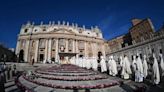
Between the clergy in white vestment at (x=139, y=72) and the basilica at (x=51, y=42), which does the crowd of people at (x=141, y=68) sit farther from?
the basilica at (x=51, y=42)

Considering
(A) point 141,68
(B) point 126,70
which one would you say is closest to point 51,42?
(B) point 126,70

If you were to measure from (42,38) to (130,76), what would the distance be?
49053 millimetres

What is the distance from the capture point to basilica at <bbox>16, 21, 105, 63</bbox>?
5603 centimetres

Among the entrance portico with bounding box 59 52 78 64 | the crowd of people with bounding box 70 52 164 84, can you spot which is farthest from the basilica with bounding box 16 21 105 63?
the crowd of people with bounding box 70 52 164 84

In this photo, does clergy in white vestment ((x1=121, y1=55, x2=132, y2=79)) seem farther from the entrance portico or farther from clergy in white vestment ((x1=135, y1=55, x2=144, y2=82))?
the entrance portico

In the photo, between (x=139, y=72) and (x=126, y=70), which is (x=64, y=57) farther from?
(x=139, y=72)

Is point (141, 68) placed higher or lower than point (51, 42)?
lower

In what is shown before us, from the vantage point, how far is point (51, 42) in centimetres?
5738

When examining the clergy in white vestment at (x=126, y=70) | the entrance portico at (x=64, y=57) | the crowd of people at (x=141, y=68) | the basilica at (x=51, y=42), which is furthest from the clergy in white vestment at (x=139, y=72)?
the basilica at (x=51, y=42)

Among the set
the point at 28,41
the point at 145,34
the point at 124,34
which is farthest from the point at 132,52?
the point at 28,41

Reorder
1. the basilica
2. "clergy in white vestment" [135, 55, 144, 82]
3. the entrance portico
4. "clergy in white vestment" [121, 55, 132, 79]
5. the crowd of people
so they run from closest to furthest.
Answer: the crowd of people < "clergy in white vestment" [135, 55, 144, 82] < "clergy in white vestment" [121, 55, 132, 79] < the entrance portico < the basilica

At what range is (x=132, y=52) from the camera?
42.2m

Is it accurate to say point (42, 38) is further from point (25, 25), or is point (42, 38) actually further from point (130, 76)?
point (130, 76)

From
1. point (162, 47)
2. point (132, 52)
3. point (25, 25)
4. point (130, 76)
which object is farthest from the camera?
point (25, 25)
